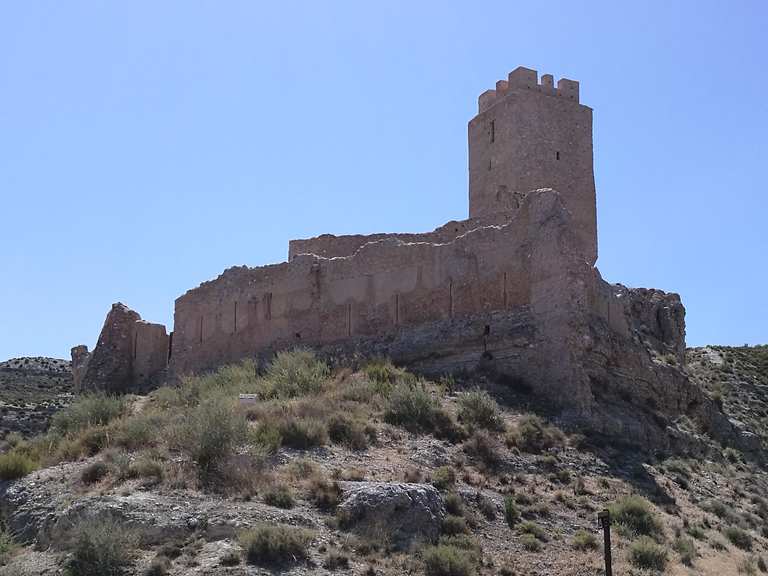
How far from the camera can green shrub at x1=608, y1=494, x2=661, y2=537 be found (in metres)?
15.2

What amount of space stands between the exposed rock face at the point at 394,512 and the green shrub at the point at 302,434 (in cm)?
211

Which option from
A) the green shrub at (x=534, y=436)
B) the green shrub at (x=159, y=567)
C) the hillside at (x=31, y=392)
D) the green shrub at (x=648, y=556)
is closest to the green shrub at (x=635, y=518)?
the green shrub at (x=648, y=556)

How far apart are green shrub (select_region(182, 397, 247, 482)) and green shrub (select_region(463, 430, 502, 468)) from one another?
11.9ft

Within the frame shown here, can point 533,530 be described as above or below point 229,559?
above

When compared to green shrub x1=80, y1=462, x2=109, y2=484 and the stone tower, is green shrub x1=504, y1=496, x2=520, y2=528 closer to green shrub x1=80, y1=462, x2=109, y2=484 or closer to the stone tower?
green shrub x1=80, y1=462, x2=109, y2=484

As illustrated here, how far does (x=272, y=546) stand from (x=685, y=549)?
608 centimetres

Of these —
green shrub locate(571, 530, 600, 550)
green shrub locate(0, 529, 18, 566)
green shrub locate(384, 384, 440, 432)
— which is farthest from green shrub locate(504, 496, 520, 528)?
green shrub locate(0, 529, 18, 566)

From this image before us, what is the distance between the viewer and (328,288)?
2438cm

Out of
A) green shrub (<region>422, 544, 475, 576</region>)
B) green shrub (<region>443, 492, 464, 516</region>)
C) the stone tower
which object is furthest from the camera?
the stone tower

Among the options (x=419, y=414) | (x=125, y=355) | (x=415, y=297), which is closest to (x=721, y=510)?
(x=419, y=414)

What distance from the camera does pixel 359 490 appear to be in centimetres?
1424

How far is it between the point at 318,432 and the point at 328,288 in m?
8.10

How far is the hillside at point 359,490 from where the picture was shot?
13008mm

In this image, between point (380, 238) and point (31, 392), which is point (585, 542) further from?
point (31, 392)
